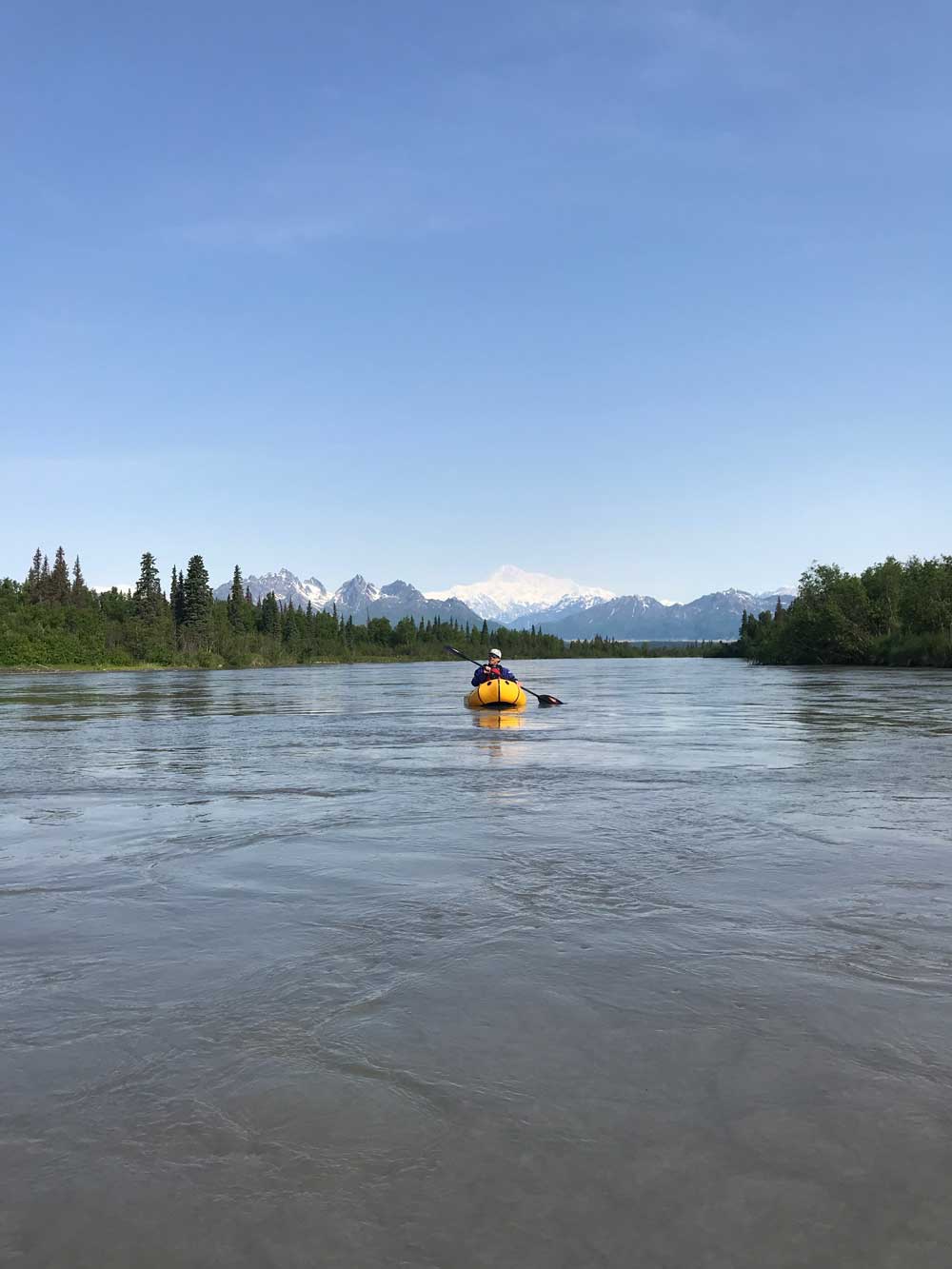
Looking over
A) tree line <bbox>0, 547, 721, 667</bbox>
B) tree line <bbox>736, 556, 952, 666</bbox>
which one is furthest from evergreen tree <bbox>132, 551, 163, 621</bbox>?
tree line <bbox>736, 556, 952, 666</bbox>

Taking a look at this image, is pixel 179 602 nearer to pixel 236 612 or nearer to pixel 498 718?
pixel 236 612

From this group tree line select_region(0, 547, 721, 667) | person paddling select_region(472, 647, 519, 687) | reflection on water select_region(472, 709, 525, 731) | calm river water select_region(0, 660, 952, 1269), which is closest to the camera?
calm river water select_region(0, 660, 952, 1269)

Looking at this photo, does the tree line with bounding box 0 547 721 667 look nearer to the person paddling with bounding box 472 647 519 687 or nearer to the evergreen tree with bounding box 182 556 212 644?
the evergreen tree with bounding box 182 556 212 644

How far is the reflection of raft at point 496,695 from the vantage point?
122 ft

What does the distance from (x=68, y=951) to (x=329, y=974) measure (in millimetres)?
2325

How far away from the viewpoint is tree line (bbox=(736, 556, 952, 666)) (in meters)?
91.9

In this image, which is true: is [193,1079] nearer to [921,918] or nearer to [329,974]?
[329,974]

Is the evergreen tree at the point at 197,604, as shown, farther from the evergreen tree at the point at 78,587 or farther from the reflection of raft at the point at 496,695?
the reflection of raft at the point at 496,695

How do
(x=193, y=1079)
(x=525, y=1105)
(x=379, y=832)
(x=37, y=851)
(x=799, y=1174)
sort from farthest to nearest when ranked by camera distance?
(x=379, y=832) → (x=37, y=851) → (x=193, y=1079) → (x=525, y=1105) → (x=799, y=1174)

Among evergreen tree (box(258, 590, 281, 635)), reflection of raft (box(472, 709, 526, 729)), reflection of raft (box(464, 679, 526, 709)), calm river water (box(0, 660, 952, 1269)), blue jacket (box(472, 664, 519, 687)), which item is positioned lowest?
reflection of raft (box(472, 709, 526, 729))

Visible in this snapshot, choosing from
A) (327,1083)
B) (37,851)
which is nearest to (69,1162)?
(327,1083)

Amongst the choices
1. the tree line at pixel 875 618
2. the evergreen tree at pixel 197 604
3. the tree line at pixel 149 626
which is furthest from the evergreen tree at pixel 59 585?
the tree line at pixel 875 618

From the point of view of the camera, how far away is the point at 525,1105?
486 centimetres

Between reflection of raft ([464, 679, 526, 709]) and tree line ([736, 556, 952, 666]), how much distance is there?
60.7m
